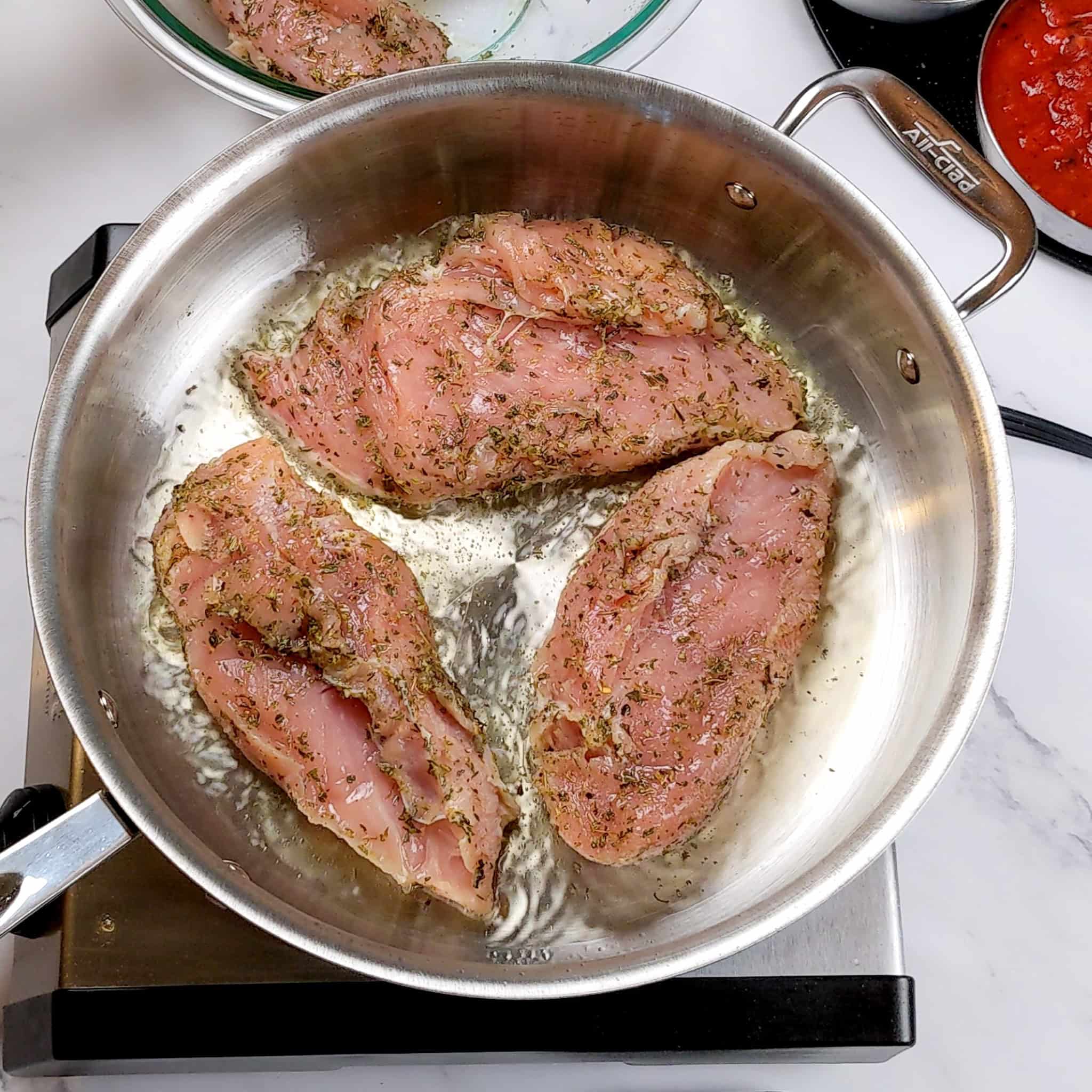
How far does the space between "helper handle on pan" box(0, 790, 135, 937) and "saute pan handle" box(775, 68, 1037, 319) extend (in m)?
1.02

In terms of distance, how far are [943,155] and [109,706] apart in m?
1.12

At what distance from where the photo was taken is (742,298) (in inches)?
56.2

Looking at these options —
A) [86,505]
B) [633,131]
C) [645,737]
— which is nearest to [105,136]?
[86,505]

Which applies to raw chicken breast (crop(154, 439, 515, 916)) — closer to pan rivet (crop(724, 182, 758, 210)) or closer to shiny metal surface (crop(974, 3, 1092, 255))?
pan rivet (crop(724, 182, 758, 210))

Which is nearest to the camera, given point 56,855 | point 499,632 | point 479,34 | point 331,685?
point 56,855

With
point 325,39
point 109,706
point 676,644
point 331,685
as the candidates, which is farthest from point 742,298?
point 109,706

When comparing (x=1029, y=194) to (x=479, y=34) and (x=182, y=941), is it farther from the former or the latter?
(x=182, y=941)

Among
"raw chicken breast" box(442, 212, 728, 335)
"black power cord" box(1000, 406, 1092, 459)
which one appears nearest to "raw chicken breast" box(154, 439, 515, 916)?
"raw chicken breast" box(442, 212, 728, 335)

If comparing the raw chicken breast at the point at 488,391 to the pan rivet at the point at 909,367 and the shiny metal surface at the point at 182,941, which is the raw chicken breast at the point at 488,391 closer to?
the pan rivet at the point at 909,367

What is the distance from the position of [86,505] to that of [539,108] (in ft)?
2.25

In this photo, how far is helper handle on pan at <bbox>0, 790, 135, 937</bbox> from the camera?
93 centimetres

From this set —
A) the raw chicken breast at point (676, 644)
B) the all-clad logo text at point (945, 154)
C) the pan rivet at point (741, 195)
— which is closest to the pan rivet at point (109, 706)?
the raw chicken breast at point (676, 644)

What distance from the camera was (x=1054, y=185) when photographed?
1432 millimetres

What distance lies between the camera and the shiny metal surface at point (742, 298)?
1068mm
